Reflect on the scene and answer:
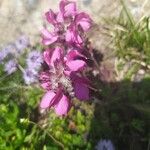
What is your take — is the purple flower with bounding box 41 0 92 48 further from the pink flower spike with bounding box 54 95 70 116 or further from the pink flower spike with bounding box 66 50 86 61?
the pink flower spike with bounding box 54 95 70 116

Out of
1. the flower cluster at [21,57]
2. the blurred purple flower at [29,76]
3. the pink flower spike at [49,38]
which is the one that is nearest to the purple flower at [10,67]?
the flower cluster at [21,57]

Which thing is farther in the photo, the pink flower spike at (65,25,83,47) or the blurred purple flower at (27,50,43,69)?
the blurred purple flower at (27,50,43,69)

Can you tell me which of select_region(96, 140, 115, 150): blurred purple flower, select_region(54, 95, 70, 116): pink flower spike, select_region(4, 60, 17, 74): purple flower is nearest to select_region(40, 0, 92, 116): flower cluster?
select_region(54, 95, 70, 116): pink flower spike

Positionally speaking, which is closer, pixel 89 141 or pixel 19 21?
pixel 89 141

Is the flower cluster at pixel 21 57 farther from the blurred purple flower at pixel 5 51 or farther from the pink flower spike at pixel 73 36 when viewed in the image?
the pink flower spike at pixel 73 36

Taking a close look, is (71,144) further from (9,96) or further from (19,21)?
(19,21)

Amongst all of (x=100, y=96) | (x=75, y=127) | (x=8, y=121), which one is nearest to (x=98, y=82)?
(x=100, y=96)
